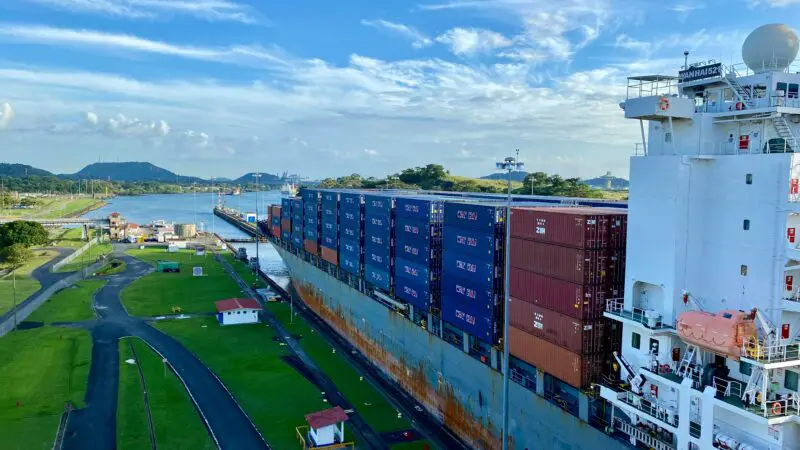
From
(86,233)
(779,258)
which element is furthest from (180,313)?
(86,233)

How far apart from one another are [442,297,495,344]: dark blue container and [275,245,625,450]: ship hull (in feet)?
6.93

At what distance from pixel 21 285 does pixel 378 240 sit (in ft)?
205

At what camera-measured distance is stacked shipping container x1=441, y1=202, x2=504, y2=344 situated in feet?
117

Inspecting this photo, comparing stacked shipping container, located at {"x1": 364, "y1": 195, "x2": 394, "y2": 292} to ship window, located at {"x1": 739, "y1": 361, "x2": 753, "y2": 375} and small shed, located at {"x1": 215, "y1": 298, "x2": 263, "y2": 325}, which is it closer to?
small shed, located at {"x1": 215, "y1": 298, "x2": 263, "y2": 325}

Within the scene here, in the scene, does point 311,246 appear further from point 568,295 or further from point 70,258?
point 70,258

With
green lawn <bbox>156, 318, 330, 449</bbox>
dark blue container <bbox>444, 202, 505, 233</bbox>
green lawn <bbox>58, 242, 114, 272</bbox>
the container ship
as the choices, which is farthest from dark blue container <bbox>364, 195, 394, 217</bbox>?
green lawn <bbox>58, 242, 114, 272</bbox>

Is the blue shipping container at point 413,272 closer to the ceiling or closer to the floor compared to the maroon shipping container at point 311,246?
closer to the ceiling

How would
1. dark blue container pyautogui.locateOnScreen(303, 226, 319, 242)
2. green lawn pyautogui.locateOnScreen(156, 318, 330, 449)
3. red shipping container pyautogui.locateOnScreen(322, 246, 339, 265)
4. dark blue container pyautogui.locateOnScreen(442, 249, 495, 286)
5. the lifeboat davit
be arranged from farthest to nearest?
dark blue container pyautogui.locateOnScreen(303, 226, 319, 242)
red shipping container pyautogui.locateOnScreen(322, 246, 339, 265)
green lawn pyautogui.locateOnScreen(156, 318, 330, 449)
dark blue container pyautogui.locateOnScreen(442, 249, 495, 286)
the lifeboat davit

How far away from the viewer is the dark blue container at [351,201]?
59.7 meters

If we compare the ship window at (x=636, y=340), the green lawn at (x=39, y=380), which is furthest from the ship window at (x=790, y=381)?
the green lawn at (x=39, y=380)

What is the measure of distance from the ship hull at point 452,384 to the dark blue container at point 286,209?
24.2 m

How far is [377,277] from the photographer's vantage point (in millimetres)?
54312

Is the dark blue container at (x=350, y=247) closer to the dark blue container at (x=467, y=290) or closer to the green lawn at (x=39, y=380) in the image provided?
the dark blue container at (x=467, y=290)

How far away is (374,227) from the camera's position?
5553 centimetres
